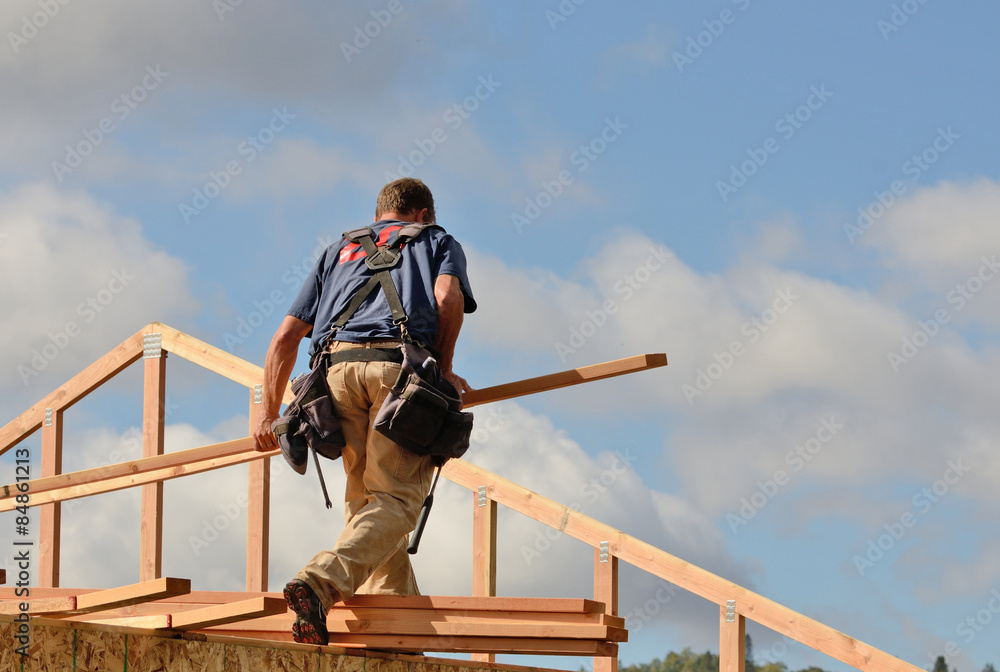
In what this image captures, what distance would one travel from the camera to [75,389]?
7.20 meters

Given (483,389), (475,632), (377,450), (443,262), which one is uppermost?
(443,262)

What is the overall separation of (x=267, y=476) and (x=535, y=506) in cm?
137

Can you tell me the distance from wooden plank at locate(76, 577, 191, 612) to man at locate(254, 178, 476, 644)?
680 millimetres

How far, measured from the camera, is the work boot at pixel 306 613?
3779mm

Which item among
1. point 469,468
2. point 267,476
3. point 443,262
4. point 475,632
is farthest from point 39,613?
point 469,468

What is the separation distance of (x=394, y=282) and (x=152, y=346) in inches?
119

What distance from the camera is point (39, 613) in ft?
11.5

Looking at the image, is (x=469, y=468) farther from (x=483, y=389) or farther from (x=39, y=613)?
(x=39, y=613)

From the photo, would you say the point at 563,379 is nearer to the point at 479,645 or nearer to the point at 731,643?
the point at 479,645

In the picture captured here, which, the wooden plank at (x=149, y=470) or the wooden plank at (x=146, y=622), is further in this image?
the wooden plank at (x=149, y=470)

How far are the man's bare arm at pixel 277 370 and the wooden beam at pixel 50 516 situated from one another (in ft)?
9.90

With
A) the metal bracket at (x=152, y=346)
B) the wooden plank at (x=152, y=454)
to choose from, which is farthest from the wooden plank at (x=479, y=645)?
the metal bracket at (x=152, y=346)

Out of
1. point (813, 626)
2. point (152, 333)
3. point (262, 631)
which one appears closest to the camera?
point (262, 631)

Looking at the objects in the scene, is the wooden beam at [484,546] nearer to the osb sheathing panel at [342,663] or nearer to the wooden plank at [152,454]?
the wooden plank at [152,454]
